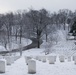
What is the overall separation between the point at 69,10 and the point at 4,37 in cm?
6689

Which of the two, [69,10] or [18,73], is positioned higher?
[69,10]

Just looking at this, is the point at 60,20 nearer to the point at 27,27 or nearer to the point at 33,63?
the point at 27,27

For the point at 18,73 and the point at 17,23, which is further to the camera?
the point at 17,23

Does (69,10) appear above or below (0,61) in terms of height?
above

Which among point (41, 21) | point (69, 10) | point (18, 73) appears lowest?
point (18, 73)

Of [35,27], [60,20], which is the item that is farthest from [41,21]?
[60,20]

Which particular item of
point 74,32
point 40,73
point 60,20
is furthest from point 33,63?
point 60,20

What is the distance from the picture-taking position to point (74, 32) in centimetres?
6353

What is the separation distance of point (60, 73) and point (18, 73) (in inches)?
92.7

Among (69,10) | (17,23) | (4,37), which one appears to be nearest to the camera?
(4,37)

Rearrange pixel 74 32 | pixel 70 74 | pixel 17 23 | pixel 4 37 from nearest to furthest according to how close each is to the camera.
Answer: pixel 70 74, pixel 4 37, pixel 74 32, pixel 17 23

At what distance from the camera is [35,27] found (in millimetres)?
56906

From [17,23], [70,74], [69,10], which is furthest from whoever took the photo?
[69,10]

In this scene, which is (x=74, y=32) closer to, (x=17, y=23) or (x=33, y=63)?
(x=17, y=23)
